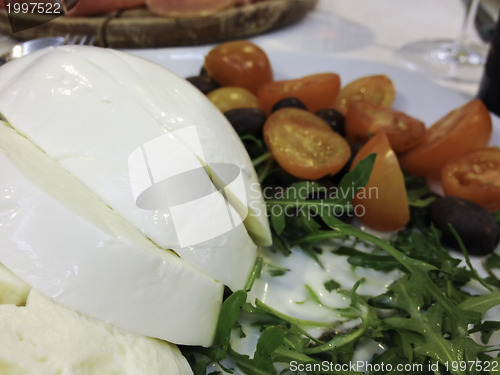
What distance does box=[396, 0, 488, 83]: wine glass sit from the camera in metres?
2.24

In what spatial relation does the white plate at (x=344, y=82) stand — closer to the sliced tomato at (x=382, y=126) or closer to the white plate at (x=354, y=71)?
the white plate at (x=354, y=71)

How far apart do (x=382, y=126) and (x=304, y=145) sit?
319 millimetres

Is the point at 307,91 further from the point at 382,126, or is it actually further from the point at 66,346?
the point at 66,346

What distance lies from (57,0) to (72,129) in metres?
1.14

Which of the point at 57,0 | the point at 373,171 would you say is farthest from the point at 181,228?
the point at 57,0

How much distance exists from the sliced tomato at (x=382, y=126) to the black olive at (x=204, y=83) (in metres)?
0.53

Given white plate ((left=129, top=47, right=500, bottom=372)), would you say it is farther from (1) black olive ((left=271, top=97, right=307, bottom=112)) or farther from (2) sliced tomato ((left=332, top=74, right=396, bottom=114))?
(1) black olive ((left=271, top=97, right=307, bottom=112))

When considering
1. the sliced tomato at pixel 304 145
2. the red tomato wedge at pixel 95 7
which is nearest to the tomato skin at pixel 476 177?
the sliced tomato at pixel 304 145

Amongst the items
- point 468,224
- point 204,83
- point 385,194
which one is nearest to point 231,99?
point 204,83

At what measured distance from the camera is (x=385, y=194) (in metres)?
1.28

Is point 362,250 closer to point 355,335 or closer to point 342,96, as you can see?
point 355,335

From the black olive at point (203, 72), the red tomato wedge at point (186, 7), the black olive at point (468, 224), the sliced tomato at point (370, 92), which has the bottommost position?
the black olive at point (468, 224)

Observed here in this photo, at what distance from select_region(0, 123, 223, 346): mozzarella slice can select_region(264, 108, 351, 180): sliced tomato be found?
0.56 m

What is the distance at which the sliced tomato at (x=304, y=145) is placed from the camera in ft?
4.25
